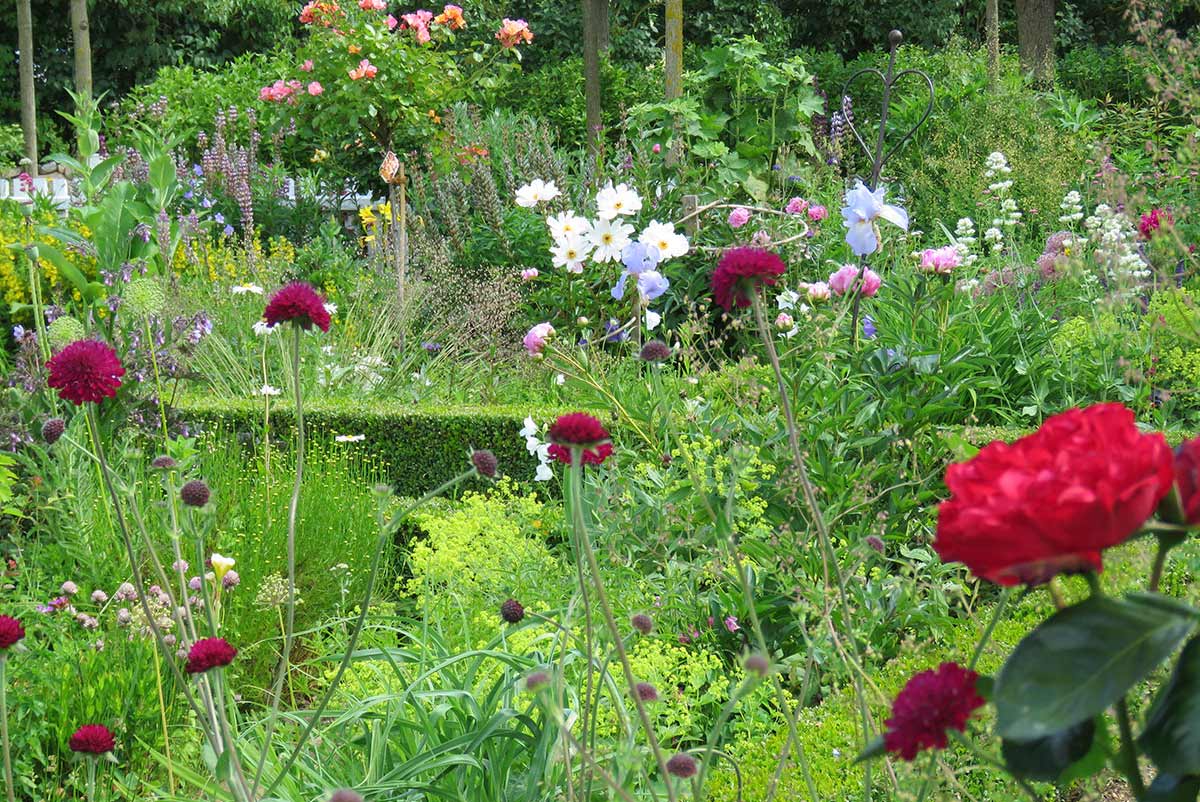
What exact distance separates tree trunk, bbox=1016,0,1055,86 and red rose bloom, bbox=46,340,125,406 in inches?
544

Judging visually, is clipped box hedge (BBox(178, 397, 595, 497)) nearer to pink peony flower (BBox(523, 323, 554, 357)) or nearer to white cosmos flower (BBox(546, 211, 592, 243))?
white cosmos flower (BBox(546, 211, 592, 243))

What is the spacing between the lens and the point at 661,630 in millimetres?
3215

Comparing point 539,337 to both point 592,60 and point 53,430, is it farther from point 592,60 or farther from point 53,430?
point 592,60

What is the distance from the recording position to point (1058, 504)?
59 cm

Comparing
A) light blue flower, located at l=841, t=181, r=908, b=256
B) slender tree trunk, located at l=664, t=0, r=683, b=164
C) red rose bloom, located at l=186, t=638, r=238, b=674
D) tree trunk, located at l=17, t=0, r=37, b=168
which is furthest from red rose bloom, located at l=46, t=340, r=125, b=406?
tree trunk, located at l=17, t=0, r=37, b=168

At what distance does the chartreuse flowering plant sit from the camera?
60cm

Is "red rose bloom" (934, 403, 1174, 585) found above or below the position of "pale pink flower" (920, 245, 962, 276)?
above

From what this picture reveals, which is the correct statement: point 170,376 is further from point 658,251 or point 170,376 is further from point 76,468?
point 658,251

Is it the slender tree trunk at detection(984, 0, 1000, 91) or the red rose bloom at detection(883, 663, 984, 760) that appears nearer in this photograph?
the red rose bloom at detection(883, 663, 984, 760)

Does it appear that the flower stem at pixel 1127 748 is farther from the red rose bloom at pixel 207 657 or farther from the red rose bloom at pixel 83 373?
the red rose bloom at pixel 83 373

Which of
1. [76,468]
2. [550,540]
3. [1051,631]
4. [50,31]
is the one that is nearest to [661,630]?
[550,540]

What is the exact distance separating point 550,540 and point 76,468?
5.88 feet

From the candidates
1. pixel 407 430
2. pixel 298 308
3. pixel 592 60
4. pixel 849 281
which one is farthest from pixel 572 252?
pixel 592 60

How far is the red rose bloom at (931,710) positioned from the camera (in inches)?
29.2
